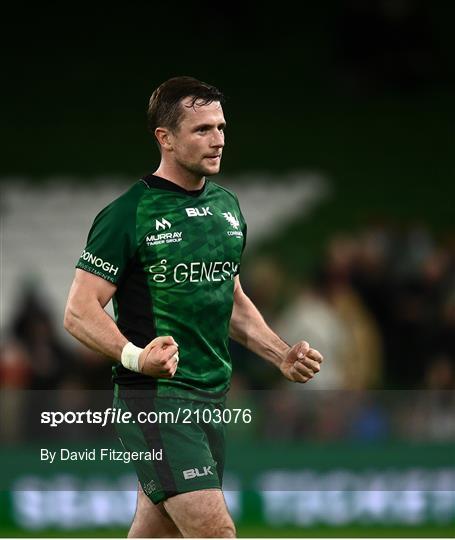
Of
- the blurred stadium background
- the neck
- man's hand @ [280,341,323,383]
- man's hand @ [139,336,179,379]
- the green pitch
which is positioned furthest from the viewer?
the blurred stadium background

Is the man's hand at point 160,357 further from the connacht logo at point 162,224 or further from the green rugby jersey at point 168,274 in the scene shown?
the connacht logo at point 162,224

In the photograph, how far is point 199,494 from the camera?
468cm

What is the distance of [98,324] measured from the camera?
4.73 metres

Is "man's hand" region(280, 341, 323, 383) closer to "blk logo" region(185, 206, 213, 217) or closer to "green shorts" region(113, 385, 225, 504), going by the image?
"green shorts" region(113, 385, 225, 504)

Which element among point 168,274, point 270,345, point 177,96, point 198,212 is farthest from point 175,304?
point 177,96

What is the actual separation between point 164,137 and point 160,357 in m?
0.95

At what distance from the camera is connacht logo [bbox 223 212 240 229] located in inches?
201

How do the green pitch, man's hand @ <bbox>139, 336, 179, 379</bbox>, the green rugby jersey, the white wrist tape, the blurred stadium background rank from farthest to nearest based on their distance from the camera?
the blurred stadium background
the green pitch
the green rugby jersey
the white wrist tape
man's hand @ <bbox>139, 336, 179, 379</bbox>

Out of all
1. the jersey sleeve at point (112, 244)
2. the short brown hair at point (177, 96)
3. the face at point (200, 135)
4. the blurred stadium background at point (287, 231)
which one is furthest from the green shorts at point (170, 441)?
the blurred stadium background at point (287, 231)

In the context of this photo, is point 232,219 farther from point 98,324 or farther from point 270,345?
point 98,324

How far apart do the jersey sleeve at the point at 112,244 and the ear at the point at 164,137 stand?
0.32 meters

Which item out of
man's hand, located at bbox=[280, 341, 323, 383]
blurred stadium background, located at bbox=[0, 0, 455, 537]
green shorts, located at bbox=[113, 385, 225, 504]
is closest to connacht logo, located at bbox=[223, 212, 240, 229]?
man's hand, located at bbox=[280, 341, 323, 383]

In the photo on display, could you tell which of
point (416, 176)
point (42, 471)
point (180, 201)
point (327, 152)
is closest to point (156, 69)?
point (327, 152)

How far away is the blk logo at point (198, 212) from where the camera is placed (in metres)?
4.98
